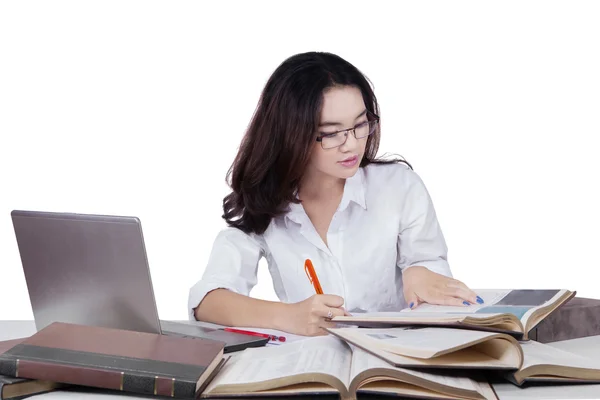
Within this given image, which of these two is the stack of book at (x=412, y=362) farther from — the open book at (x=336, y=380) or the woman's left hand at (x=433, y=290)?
the woman's left hand at (x=433, y=290)

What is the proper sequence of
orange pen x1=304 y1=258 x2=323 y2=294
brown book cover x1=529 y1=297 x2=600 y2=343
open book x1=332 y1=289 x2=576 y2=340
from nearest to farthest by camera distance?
open book x1=332 y1=289 x2=576 y2=340, brown book cover x1=529 y1=297 x2=600 y2=343, orange pen x1=304 y1=258 x2=323 y2=294

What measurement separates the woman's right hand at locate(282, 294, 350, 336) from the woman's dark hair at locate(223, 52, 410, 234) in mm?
509

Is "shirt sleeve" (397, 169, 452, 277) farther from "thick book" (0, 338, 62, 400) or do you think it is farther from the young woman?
"thick book" (0, 338, 62, 400)

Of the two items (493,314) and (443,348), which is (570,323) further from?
(443,348)

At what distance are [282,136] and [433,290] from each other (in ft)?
1.91

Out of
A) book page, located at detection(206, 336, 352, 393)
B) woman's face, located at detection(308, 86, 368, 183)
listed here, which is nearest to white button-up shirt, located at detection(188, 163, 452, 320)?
woman's face, located at detection(308, 86, 368, 183)

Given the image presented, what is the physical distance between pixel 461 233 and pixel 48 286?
266cm

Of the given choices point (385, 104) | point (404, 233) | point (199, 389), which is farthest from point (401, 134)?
point (199, 389)

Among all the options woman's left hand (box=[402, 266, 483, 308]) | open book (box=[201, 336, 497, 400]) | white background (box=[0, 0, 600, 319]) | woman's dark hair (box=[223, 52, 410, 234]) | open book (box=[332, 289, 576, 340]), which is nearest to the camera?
open book (box=[201, 336, 497, 400])

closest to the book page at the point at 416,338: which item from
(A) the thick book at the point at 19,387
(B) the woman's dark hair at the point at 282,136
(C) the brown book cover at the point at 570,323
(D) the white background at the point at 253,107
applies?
(C) the brown book cover at the point at 570,323

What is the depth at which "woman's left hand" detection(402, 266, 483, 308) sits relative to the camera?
1.90 m

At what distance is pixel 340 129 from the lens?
2.20 metres

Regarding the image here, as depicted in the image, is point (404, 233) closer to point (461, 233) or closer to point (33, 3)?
point (461, 233)

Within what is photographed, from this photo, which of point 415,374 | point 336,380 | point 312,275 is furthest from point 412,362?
point 312,275
